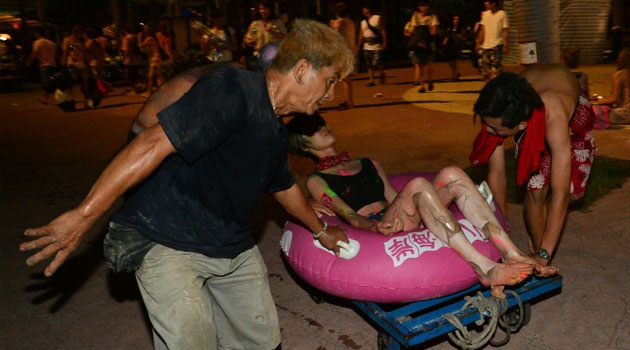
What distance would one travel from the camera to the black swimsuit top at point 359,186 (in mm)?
3753

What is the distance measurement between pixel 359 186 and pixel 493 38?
870 cm

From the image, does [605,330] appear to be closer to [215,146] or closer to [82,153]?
[215,146]

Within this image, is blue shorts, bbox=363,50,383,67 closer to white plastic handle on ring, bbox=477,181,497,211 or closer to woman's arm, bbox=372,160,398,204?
woman's arm, bbox=372,160,398,204

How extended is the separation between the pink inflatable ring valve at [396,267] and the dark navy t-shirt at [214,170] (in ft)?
3.11

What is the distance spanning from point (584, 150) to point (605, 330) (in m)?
1.26

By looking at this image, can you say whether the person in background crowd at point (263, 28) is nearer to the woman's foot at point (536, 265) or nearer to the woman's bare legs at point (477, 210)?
the woman's bare legs at point (477, 210)

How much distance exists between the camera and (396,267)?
295cm

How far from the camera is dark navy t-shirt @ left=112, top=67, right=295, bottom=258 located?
1.91 m

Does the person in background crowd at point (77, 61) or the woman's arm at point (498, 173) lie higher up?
the person in background crowd at point (77, 61)

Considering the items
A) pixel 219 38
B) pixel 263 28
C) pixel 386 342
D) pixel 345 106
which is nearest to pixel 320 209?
pixel 386 342

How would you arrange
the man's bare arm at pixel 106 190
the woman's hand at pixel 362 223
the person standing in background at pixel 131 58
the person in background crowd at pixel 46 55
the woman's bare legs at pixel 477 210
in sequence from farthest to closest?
the person standing in background at pixel 131 58
the person in background crowd at pixel 46 55
the woman's hand at pixel 362 223
the woman's bare legs at pixel 477 210
the man's bare arm at pixel 106 190


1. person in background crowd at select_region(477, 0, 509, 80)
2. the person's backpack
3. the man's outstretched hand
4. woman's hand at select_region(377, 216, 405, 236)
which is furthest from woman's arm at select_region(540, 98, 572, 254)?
the person's backpack

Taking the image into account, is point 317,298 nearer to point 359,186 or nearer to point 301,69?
point 359,186

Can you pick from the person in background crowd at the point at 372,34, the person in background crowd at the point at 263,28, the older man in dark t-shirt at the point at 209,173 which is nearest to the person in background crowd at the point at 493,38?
the person in background crowd at the point at 372,34
